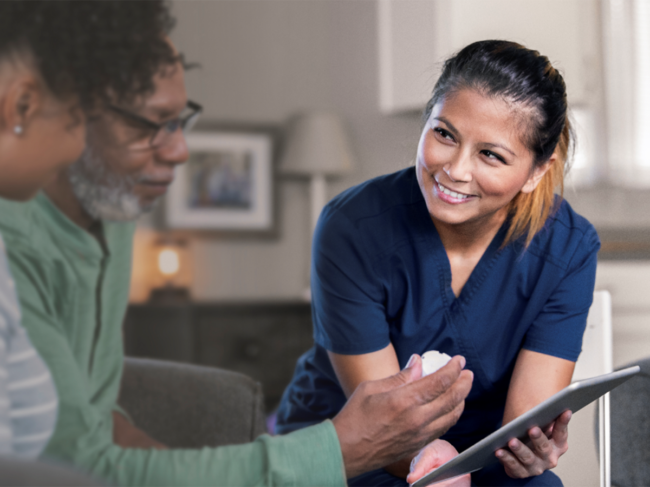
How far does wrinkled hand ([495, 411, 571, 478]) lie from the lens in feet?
2.88

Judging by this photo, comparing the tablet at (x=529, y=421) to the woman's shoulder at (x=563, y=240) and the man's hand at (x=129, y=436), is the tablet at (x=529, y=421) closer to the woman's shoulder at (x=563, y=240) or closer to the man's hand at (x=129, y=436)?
the woman's shoulder at (x=563, y=240)

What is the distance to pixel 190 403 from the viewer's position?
679mm

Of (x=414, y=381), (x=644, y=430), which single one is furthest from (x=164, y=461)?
(x=644, y=430)

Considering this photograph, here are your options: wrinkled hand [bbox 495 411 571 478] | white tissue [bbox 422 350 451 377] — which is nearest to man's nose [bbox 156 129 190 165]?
white tissue [bbox 422 350 451 377]

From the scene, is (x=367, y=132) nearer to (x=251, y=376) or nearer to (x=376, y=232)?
(x=376, y=232)

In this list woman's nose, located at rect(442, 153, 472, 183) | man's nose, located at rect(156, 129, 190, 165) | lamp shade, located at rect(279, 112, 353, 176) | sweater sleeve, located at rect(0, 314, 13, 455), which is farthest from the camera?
woman's nose, located at rect(442, 153, 472, 183)

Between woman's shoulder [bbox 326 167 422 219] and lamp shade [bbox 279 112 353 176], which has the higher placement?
lamp shade [bbox 279 112 353 176]

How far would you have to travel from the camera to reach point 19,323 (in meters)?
0.51

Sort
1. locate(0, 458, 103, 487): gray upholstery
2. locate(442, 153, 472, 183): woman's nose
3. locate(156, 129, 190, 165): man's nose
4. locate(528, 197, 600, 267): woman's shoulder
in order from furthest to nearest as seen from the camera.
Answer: locate(528, 197, 600, 267): woman's shoulder, locate(442, 153, 472, 183): woman's nose, locate(156, 129, 190, 165): man's nose, locate(0, 458, 103, 487): gray upholstery

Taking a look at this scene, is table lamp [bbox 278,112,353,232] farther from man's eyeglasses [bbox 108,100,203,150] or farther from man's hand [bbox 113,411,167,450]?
man's hand [bbox 113,411,167,450]

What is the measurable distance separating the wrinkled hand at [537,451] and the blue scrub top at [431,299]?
0.08 meters

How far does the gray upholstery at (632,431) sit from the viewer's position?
1117mm

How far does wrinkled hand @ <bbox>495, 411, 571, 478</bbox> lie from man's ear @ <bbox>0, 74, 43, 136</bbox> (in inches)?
27.3

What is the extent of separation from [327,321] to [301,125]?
28 centimetres
